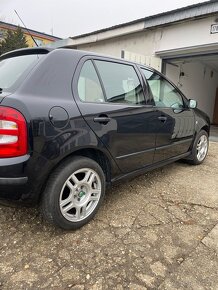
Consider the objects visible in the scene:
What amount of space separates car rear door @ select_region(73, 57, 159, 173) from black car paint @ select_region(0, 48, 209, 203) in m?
0.01

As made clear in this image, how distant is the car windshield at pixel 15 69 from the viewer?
2143 mm

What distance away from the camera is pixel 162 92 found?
11.8 ft

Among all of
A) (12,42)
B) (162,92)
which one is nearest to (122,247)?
(162,92)

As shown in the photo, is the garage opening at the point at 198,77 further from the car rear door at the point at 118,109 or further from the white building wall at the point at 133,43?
the car rear door at the point at 118,109

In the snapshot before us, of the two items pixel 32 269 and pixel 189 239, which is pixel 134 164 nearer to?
pixel 189 239

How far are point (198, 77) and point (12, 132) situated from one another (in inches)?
425

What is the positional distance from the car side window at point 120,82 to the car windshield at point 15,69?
2.22 ft

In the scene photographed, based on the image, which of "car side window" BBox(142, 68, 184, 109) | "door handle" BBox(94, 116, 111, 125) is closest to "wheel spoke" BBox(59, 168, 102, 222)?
"door handle" BBox(94, 116, 111, 125)

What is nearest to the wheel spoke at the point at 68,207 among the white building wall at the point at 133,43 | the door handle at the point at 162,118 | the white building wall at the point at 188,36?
the door handle at the point at 162,118

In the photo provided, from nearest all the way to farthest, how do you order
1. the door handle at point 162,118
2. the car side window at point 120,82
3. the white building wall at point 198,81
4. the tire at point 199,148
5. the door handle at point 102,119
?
the door handle at point 102,119
the car side window at point 120,82
the door handle at point 162,118
the tire at point 199,148
the white building wall at point 198,81

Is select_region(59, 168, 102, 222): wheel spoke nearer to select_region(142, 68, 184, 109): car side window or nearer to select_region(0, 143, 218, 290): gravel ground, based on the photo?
select_region(0, 143, 218, 290): gravel ground

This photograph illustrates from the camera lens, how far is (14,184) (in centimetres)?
197

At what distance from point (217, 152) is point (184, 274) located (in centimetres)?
446

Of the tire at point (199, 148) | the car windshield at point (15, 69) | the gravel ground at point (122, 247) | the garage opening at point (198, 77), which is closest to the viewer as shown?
the gravel ground at point (122, 247)
